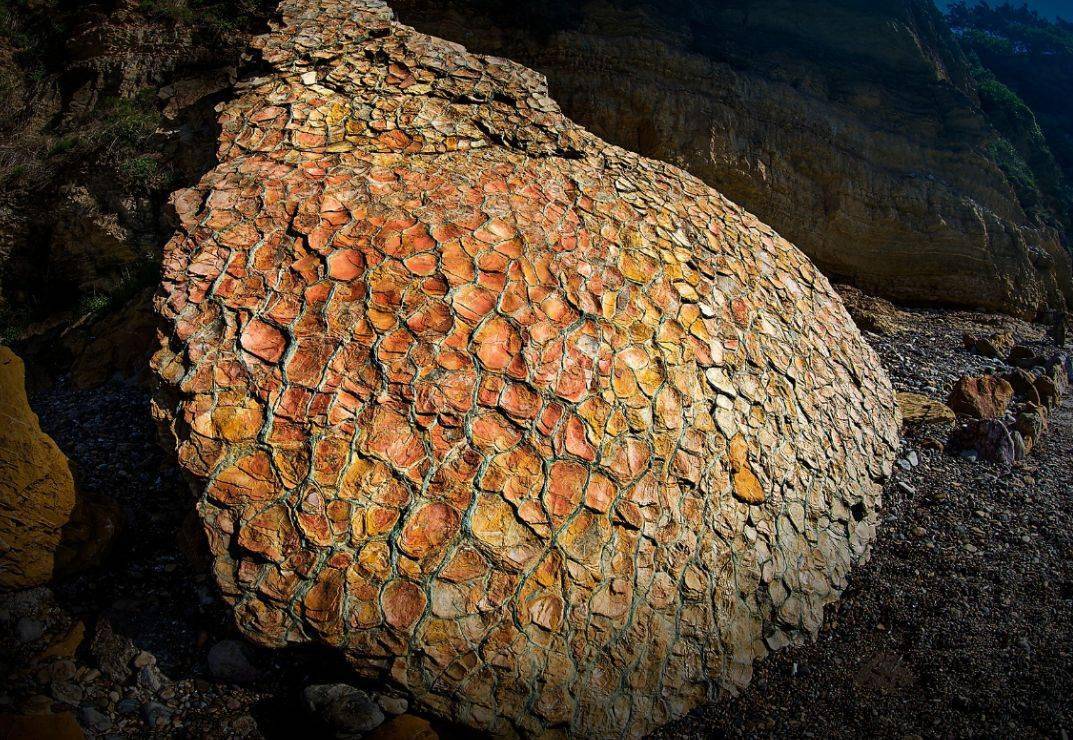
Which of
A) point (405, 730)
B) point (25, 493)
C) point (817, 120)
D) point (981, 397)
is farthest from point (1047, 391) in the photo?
point (25, 493)

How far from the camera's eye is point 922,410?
9.17 ft

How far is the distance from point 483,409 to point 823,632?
1.30 meters

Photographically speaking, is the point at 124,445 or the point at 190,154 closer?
the point at 124,445

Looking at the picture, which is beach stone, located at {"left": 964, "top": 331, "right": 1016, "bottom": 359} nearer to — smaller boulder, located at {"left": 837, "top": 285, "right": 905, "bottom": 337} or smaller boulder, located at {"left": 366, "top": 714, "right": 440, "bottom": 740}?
smaller boulder, located at {"left": 837, "top": 285, "right": 905, "bottom": 337}

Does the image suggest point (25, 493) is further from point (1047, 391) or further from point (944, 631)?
point (1047, 391)

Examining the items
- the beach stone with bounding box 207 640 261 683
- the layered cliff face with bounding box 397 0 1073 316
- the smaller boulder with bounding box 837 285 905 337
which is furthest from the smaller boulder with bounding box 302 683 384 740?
the layered cliff face with bounding box 397 0 1073 316

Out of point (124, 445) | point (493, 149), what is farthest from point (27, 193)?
point (493, 149)

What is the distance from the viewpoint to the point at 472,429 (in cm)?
141

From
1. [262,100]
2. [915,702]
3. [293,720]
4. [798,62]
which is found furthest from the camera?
[798,62]

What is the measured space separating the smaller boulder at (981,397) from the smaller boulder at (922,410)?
9 centimetres

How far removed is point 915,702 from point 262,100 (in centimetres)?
280

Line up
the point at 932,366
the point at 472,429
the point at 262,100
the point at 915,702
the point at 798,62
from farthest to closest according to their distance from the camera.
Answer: the point at 798,62 → the point at 932,366 → the point at 262,100 → the point at 915,702 → the point at 472,429

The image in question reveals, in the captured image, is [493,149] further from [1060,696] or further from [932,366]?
[932,366]

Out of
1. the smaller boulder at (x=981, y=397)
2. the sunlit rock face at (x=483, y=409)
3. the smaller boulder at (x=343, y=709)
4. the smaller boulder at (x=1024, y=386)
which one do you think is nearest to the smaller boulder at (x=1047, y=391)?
the smaller boulder at (x=1024, y=386)
